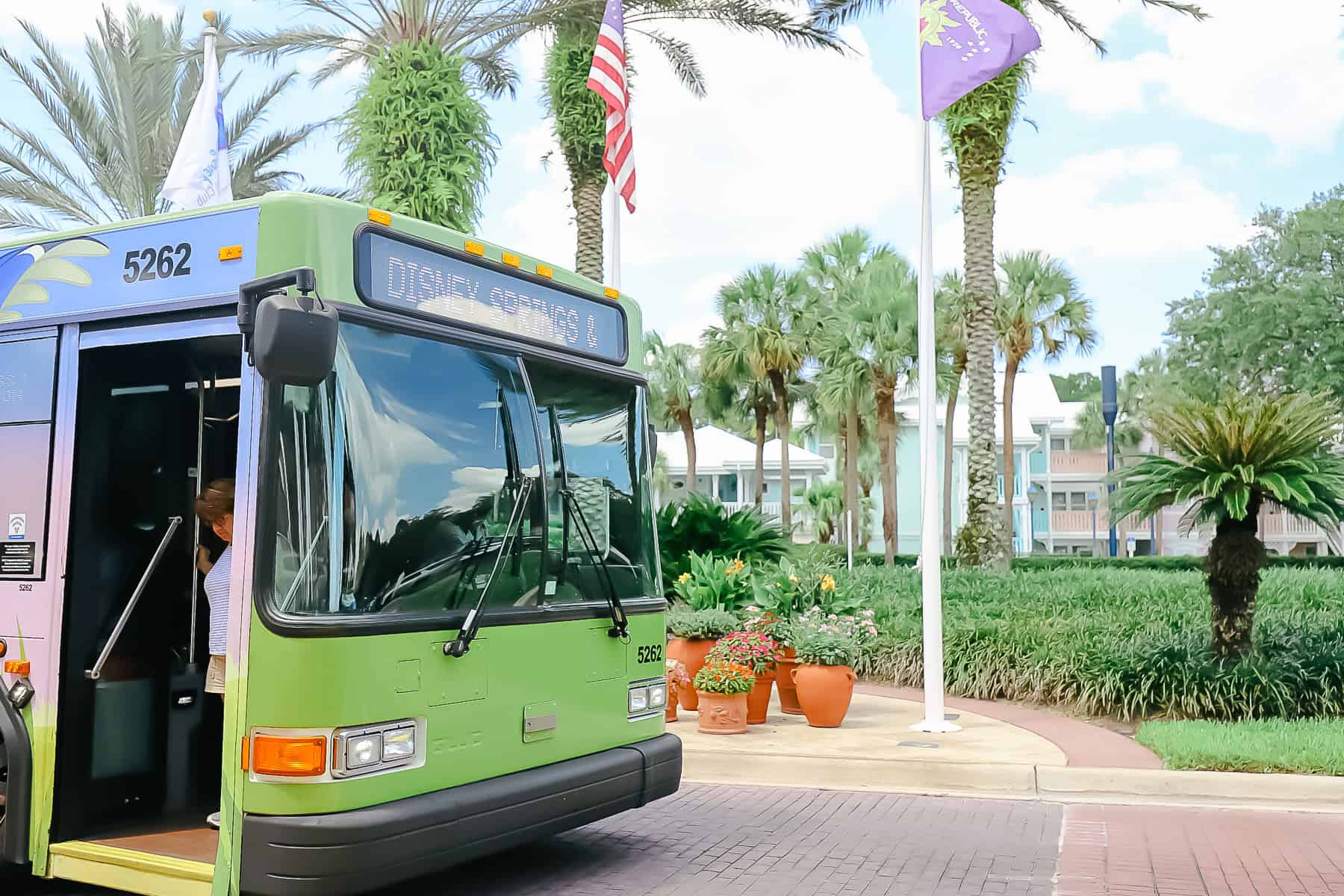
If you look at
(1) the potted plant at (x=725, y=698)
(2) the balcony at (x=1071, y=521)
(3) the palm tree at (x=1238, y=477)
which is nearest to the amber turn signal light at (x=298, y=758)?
Answer: (1) the potted plant at (x=725, y=698)

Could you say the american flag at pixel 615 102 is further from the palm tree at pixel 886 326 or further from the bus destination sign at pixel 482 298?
the palm tree at pixel 886 326

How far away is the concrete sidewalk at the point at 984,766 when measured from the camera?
812 cm

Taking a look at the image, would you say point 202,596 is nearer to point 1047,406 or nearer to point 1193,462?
point 1193,462

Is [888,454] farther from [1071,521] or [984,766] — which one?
[984,766]

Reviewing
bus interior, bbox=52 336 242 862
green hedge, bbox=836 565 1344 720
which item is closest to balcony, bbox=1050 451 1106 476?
green hedge, bbox=836 565 1344 720

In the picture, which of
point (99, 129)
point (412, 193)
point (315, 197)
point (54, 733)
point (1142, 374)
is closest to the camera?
point (315, 197)

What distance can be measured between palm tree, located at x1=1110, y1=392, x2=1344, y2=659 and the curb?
275cm

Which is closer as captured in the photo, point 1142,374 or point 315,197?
point 315,197

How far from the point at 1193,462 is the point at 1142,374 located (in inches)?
2326

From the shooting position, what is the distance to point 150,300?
5.31m

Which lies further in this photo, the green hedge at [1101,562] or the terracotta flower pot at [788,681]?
the green hedge at [1101,562]

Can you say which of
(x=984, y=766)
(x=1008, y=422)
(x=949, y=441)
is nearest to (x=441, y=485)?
(x=984, y=766)

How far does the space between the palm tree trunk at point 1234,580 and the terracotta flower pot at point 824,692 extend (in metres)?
3.36

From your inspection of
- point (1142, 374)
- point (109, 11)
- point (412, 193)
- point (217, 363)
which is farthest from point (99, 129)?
point (1142, 374)
